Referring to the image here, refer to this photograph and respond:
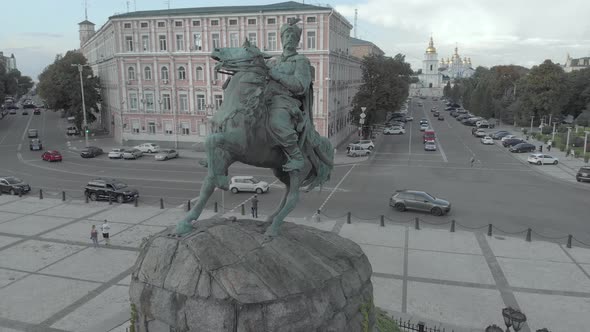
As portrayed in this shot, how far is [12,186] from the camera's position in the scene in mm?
29922

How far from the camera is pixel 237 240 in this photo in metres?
9.08

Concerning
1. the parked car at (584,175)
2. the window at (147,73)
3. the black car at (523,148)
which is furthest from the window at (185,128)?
the parked car at (584,175)

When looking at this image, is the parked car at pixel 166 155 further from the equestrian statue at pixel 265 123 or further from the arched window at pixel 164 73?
the equestrian statue at pixel 265 123

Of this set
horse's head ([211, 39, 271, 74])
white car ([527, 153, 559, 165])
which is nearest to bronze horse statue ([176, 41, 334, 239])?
horse's head ([211, 39, 271, 74])

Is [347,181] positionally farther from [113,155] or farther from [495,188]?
[113,155]

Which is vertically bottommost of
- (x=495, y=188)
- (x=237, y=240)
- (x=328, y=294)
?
(x=495, y=188)

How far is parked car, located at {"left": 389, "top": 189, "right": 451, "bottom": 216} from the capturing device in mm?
25062

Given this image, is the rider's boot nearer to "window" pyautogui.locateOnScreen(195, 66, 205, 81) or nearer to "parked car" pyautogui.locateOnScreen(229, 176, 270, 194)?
"parked car" pyautogui.locateOnScreen(229, 176, 270, 194)

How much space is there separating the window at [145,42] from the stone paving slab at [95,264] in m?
37.1

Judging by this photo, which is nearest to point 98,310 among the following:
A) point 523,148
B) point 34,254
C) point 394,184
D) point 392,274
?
point 34,254

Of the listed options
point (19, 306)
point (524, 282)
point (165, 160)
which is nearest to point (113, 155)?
point (165, 160)

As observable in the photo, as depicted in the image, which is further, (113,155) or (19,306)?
(113,155)

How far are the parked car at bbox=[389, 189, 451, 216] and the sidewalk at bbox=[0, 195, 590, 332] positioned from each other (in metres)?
2.43

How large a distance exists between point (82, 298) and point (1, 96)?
68.7m
